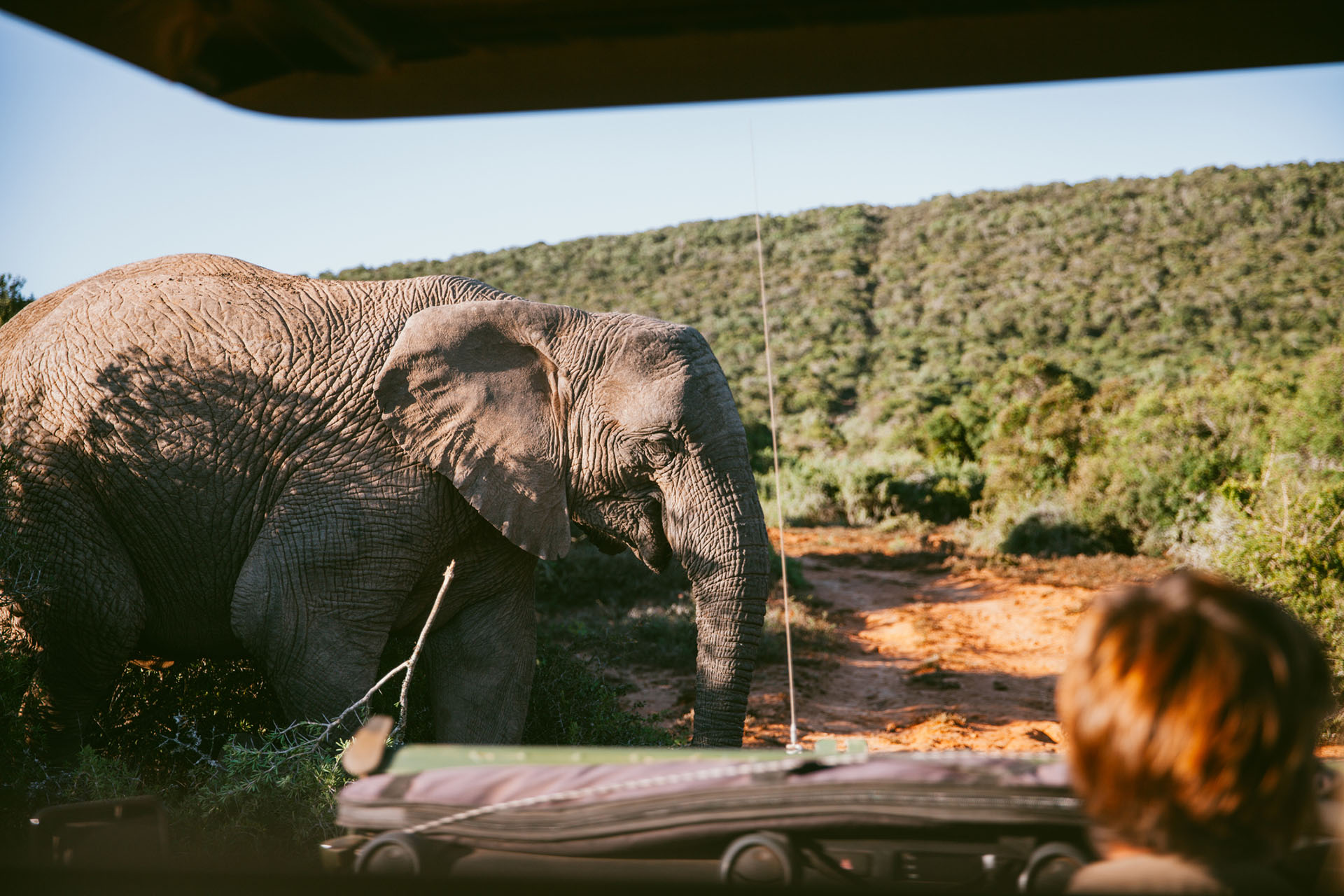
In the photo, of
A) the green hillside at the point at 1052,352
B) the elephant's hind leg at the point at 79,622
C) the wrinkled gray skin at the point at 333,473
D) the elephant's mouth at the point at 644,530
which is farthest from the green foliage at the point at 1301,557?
the elephant's hind leg at the point at 79,622

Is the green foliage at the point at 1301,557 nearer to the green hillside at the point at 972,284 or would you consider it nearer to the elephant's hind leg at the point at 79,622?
the elephant's hind leg at the point at 79,622

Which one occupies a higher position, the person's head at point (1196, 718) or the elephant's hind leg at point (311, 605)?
the person's head at point (1196, 718)

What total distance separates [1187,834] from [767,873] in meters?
0.76

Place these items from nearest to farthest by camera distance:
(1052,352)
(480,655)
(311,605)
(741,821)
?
(741,821) < (311,605) < (480,655) < (1052,352)

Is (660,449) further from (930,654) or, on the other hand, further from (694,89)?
(930,654)

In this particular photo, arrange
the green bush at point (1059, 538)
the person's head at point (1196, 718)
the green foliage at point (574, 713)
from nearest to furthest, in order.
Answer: the person's head at point (1196, 718)
the green foliage at point (574, 713)
the green bush at point (1059, 538)

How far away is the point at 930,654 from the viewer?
39.5ft

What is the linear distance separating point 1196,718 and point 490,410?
14.5ft

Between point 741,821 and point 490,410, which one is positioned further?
point 490,410

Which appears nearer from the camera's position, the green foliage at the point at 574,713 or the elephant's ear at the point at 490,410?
the elephant's ear at the point at 490,410

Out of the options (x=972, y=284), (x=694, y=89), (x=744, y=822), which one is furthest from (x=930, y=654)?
(x=972, y=284)

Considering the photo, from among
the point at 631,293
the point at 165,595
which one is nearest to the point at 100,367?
the point at 165,595

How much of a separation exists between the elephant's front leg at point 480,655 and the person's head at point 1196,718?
452cm

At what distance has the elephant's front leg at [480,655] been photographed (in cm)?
571
